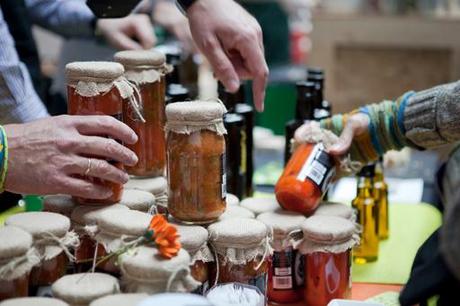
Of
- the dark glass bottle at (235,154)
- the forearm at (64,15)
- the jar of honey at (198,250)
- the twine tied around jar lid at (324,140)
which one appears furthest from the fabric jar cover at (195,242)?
the forearm at (64,15)

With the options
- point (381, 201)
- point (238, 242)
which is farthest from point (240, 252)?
point (381, 201)

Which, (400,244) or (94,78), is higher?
(94,78)

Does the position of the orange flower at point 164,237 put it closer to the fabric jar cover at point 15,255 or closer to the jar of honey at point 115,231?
the jar of honey at point 115,231

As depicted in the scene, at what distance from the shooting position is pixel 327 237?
4.76ft

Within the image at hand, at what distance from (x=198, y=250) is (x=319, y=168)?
1.41 ft

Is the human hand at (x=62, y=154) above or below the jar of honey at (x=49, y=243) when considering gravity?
above

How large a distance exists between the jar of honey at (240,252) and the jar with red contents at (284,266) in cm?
13

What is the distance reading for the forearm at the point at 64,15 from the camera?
8.86 feet

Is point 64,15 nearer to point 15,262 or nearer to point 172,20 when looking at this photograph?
point 172,20

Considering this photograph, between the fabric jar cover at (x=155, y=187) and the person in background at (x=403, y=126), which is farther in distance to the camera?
the person in background at (x=403, y=126)

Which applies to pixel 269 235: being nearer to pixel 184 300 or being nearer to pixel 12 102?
pixel 184 300

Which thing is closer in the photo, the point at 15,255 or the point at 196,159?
the point at 15,255

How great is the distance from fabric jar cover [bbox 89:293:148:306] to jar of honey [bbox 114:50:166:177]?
19.7 inches

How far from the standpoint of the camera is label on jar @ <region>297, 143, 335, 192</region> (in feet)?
5.31
